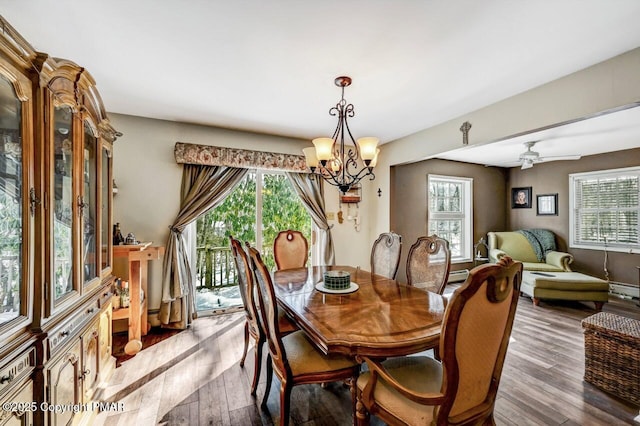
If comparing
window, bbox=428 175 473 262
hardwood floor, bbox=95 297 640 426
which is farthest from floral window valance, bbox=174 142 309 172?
window, bbox=428 175 473 262

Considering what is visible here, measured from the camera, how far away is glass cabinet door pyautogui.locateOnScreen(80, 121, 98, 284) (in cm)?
177

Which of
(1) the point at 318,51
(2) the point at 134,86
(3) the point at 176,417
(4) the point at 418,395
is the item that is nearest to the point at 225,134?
(2) the point at 134,86

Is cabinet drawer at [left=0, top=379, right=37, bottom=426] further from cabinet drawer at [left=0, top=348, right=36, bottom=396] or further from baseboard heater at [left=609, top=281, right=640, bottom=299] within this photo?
baseboard heater at [left=609, top=281, right=640, bottom=299]

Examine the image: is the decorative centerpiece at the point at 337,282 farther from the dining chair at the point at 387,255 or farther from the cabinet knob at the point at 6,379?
the cabinet knob at the point at 6,379

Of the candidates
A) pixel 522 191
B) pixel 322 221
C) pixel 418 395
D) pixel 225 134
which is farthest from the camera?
pixel 522 191

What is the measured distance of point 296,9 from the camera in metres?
1.54

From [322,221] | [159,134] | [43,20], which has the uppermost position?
[43,20]

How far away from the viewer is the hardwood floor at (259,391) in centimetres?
181

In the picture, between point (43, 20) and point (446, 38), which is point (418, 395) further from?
point (43, 20)

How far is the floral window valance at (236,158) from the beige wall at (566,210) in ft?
15.1

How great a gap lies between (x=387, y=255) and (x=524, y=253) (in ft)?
12.6

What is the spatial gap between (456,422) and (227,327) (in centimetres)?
280

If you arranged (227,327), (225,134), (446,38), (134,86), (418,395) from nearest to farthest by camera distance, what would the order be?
(418,395), (446,38), (134,86), (227,327), (225,134)

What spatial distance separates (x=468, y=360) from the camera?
3.48ft
